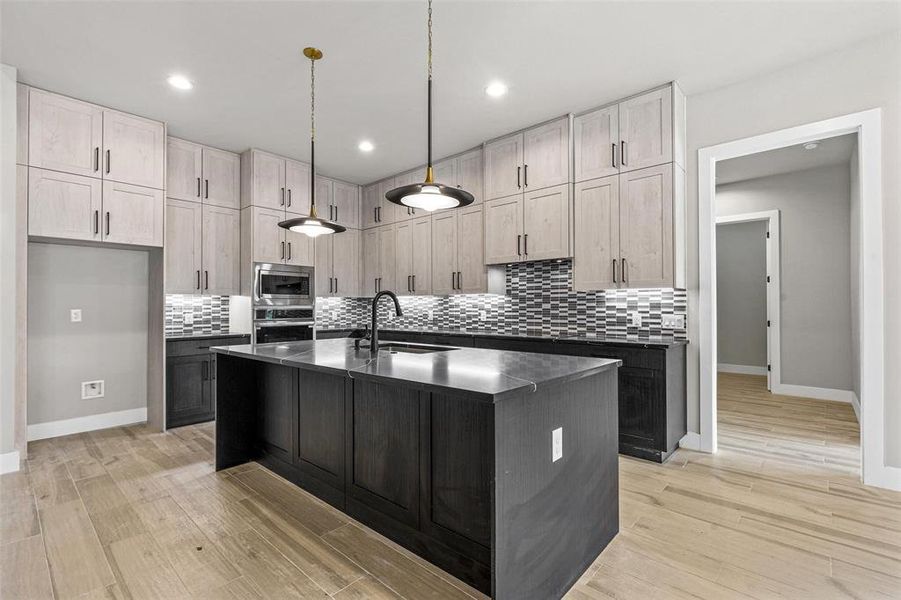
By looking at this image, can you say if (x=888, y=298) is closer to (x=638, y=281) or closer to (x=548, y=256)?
(x=638, y=281)

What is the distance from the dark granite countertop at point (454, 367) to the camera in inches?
63.1

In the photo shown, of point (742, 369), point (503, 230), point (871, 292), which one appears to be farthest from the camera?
point (742, 369)

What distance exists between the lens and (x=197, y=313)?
15.9 feet

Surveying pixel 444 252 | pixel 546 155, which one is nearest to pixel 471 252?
pixel 444 252

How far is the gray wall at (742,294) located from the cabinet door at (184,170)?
744 cm

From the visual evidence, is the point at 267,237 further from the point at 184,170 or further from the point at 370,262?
the point at 370,262

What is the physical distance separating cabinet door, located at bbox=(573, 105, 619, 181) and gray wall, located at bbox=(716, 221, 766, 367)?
448 centimetres

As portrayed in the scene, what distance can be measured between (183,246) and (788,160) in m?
6.89

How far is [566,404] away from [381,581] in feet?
3.65

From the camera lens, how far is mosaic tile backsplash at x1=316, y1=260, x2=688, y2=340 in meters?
3.84

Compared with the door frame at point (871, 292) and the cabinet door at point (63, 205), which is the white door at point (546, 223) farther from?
the cabinet door at point (63, 205)

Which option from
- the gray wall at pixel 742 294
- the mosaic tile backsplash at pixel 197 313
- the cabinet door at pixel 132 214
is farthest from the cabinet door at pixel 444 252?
the gray wall at pixel 742 294

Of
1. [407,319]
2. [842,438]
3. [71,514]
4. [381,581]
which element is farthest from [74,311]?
[842,438]

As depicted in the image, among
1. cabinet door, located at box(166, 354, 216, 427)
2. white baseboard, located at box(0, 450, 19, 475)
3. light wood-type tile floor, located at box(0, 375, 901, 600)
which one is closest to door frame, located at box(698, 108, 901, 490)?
light wood-type tile floor, located at box(0, 375, 901, 600)
